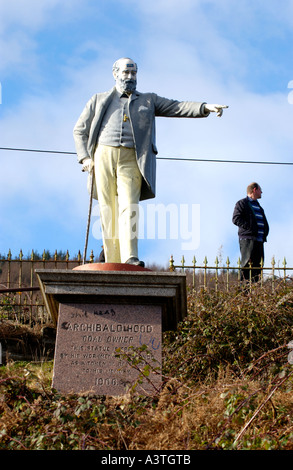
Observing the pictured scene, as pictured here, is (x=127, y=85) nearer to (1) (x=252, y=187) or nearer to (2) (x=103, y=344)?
(2) (x=103, y=344)

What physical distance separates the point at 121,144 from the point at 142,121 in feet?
1.12

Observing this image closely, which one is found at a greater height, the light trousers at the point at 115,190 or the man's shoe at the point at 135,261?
the light trousers at the point at 115,190

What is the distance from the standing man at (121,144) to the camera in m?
6.76

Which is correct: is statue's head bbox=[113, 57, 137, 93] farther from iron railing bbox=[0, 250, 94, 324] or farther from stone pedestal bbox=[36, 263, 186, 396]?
iron railing bbox=[0, 250, 94, 324]

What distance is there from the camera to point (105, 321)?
19.4 ft

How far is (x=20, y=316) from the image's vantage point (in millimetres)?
10688

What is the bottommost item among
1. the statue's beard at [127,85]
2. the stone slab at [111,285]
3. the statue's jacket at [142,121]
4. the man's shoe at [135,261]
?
the stone slab at [111,285]

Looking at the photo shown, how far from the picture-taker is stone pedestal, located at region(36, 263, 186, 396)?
18.8ft

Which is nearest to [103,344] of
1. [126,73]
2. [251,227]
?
[126,73]

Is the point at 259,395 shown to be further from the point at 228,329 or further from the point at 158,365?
the point at 228,329

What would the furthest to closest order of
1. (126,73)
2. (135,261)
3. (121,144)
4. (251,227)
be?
(251,227), (126,73), (121,144), (135,261)

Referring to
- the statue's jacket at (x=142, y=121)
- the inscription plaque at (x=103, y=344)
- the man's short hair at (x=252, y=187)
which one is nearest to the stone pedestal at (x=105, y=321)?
the inscription plaque at (x=103, y=344)

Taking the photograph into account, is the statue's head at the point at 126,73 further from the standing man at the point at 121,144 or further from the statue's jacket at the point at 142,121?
the statue's jacket at the point at 142,121
